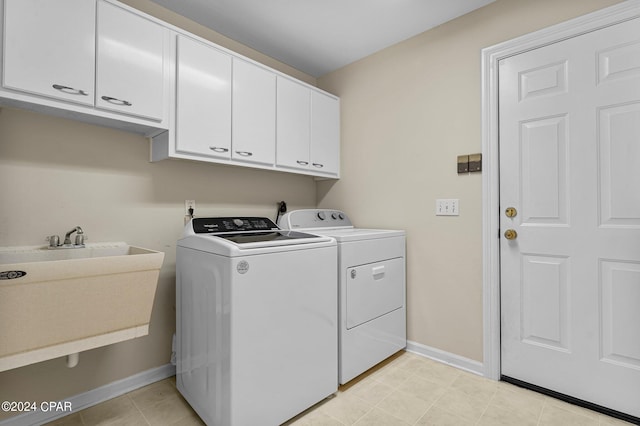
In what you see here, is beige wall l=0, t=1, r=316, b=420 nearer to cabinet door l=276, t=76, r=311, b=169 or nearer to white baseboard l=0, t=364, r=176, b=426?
white baseboard l=0, t=364, r=176, b=426

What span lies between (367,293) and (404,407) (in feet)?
2.20

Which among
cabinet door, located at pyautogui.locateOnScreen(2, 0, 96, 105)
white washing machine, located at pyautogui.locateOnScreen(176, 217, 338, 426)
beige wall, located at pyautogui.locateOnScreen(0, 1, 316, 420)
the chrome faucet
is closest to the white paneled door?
white washing machine, located at pyautogui.locateOnScreen(176, 217, 338, 426)

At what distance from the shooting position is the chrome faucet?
5.39 ft

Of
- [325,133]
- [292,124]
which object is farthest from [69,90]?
[325,133]

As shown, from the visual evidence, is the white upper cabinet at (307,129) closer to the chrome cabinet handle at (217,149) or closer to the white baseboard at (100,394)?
the chrome cabinet handle at (217,149)

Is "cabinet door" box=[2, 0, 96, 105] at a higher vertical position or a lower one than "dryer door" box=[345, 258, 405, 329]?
higher

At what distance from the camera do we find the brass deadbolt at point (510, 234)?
1.97 metres

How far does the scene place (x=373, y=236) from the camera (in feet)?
7.11

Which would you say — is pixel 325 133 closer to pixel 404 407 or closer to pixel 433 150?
pixel 433 150

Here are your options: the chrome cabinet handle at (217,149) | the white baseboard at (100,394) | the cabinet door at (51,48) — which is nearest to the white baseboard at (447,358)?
the white baseboard at (100,394)

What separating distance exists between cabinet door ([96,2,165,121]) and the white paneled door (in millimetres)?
2121

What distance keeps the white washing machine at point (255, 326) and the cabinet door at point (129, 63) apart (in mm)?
731

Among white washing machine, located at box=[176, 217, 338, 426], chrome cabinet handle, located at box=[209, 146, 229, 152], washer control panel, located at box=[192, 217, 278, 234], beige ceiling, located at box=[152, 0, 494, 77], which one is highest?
beige ceiling, located at box=[152, 0, 494, 77]

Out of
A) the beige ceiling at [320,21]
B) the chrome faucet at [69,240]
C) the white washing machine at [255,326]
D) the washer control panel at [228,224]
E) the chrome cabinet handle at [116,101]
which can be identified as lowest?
the white washing machine at [255,326]
